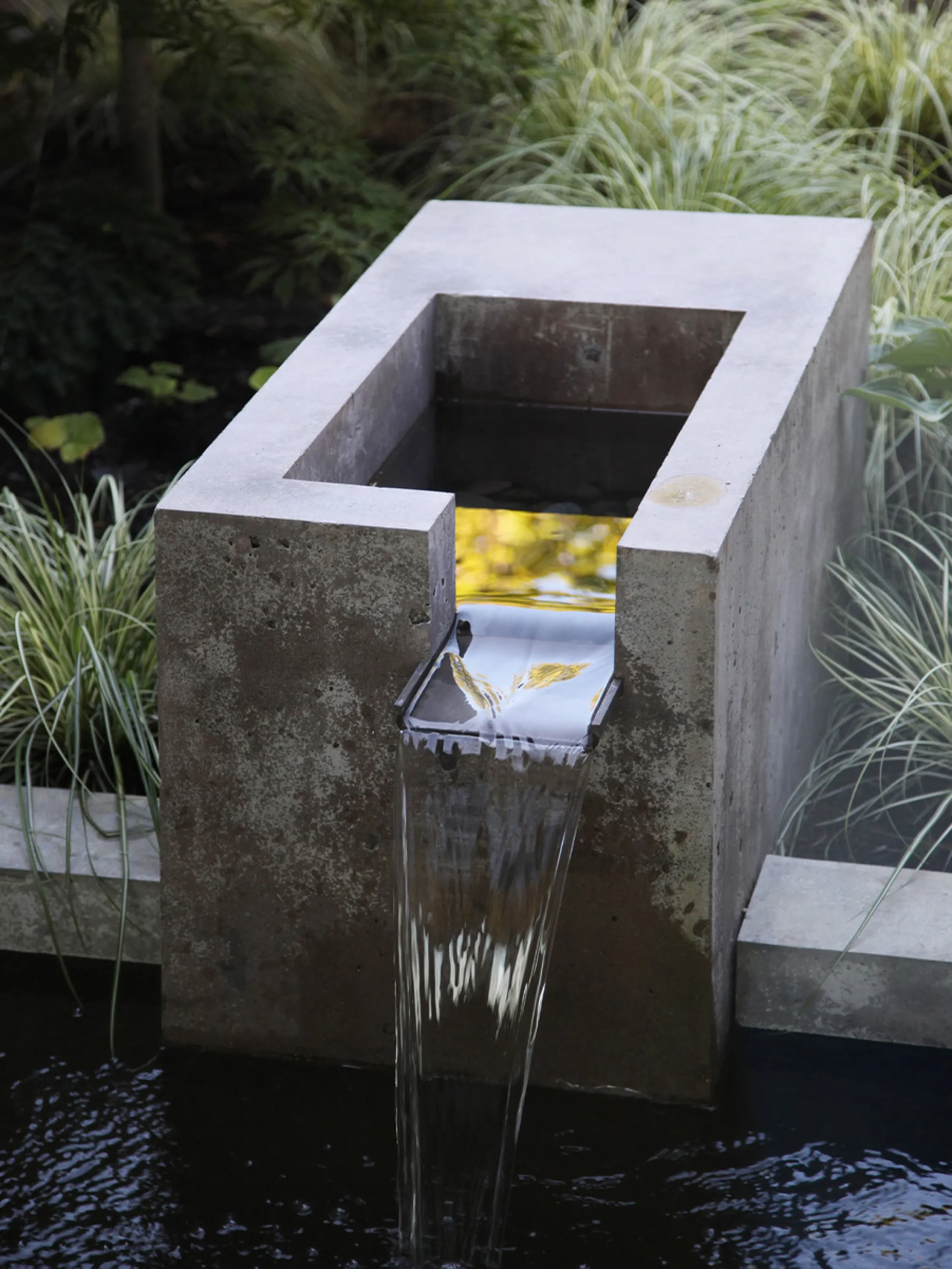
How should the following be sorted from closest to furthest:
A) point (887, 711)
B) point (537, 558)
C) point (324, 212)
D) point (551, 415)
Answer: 1. point (537, 558)
2. point (887, 711)
3. point (551, 415)
4. point (324, 212)

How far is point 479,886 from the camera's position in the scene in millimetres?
2938

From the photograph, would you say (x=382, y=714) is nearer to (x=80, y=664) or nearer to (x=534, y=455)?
(x=80, y=664)

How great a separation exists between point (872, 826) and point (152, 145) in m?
3.93

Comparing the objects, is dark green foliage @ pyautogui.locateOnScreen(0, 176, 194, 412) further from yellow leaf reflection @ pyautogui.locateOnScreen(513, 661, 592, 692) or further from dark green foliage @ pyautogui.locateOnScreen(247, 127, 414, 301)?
yellow leaf reflection @ pyautogui.locateOnScreen(513, 661, 592, 692)

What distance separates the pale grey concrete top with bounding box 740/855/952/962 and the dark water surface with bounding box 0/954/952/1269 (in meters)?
0.22

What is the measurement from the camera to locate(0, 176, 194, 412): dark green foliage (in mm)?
5578

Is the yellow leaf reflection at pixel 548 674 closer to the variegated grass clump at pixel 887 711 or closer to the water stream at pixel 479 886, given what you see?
the water stream at pixel 479 886

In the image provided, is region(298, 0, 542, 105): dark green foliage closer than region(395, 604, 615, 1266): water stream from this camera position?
No

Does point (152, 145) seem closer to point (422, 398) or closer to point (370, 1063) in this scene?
point (422, 398)

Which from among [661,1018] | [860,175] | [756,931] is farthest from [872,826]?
[860,175]

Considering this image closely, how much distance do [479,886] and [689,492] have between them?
2.51 ft

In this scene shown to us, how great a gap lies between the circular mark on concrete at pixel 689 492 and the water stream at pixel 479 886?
26 centimetres

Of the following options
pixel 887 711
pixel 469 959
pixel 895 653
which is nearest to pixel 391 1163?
pixel 469 959

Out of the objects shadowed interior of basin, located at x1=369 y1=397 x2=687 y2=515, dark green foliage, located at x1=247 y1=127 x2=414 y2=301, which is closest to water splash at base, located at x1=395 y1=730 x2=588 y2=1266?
shadowed interior of basin, located at x1=369 y1=397 x2=687 y2=515
